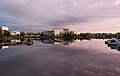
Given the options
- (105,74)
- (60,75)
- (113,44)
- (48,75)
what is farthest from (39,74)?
(113,44)

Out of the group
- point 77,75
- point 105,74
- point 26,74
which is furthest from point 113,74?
point 26,74

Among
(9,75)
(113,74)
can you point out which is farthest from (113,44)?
(9,75)

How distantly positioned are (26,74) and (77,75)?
7.35m

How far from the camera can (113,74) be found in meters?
24.8

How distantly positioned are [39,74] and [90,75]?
7.25 m

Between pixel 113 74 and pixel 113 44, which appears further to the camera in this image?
pixel 113 44

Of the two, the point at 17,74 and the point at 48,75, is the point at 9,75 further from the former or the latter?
the point at 48,75

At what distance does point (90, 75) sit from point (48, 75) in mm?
5859

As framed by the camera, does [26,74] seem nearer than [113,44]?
Yes

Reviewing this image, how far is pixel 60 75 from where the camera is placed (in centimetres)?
2458

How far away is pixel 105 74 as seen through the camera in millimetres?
24906

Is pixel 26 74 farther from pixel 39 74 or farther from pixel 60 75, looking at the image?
pixel 60 75

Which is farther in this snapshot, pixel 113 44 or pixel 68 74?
pixel 113 44

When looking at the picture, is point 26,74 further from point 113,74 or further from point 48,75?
point 113,74
